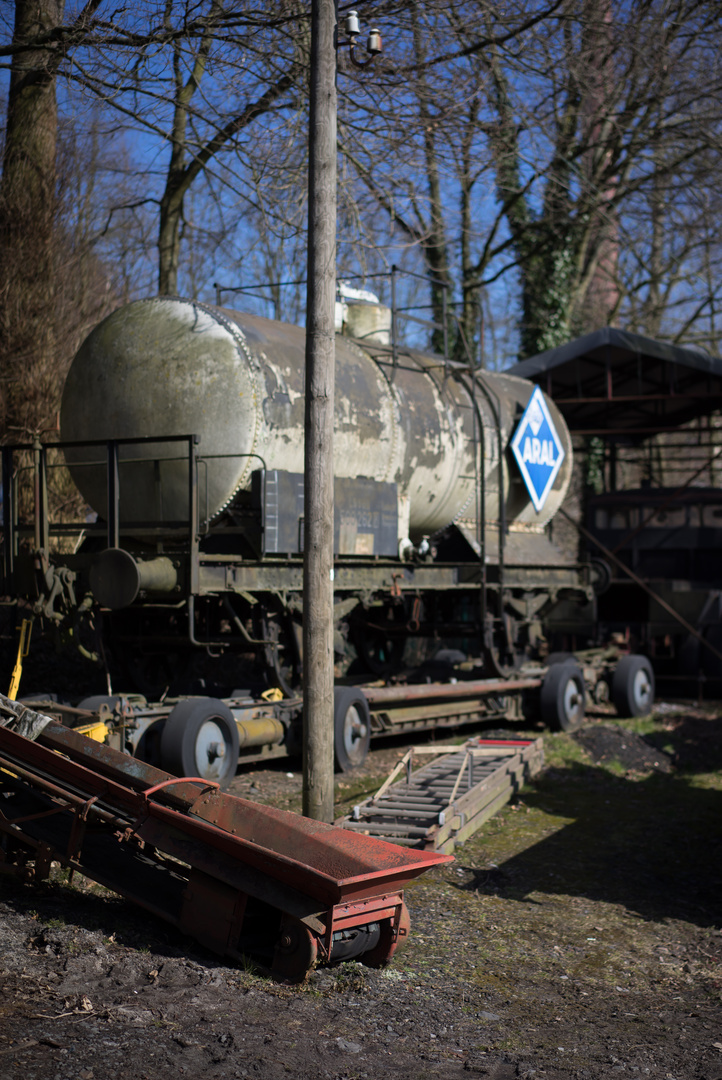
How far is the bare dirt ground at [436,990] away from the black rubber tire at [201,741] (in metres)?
2.17

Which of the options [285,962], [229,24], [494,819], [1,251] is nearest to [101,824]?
[285,962]

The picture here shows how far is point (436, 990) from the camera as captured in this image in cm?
470

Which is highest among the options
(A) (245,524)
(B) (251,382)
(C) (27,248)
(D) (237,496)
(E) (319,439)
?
(C) (27,248)

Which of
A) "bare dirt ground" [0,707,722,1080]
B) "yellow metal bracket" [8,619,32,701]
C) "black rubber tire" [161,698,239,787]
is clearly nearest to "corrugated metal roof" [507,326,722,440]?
"black rubber tire" [161,698,239,787]

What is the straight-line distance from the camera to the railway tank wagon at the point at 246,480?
888 cm

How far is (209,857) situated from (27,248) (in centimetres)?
1039

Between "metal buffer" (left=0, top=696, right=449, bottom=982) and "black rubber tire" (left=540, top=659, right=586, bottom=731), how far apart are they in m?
7.59

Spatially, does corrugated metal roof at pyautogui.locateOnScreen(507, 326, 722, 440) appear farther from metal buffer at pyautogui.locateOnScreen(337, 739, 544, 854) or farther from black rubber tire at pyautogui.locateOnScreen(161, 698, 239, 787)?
black rubber tire at pyautogui.locateOnScreen(161, 698, 239, 787)

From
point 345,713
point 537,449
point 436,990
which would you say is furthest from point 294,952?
point 537,449

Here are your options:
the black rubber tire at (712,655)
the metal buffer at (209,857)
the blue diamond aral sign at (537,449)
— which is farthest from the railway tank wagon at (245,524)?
the black rubber tire at (712,655)

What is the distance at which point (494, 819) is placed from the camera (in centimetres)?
827

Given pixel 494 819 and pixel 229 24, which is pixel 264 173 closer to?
pixel 229 24

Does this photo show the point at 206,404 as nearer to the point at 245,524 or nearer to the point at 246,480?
the point at 246,480

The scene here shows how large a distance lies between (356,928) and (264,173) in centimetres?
1041
